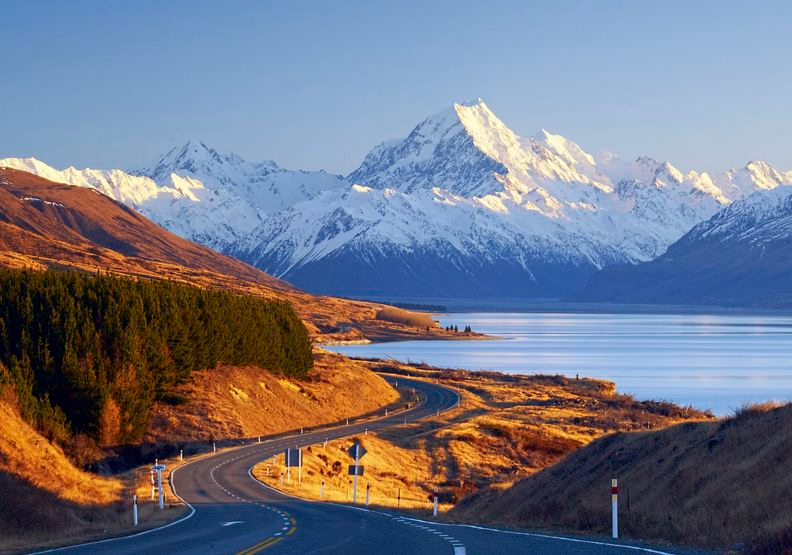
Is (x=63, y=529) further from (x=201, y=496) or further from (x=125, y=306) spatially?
(x=125, y=306)

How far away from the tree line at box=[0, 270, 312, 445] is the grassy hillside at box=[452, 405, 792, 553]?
98.4ft

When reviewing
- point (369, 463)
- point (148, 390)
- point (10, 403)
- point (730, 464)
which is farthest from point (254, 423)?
point (730, 464)

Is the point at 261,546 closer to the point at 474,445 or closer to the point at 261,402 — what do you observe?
the point at 474,445

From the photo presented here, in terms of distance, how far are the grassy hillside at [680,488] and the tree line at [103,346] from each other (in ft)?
98.4

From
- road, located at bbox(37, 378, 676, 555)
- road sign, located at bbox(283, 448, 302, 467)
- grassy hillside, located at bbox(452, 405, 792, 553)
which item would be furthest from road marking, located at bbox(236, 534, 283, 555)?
road sign, located at bbox(283, 448, 302, 467)

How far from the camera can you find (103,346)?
73.2 metres

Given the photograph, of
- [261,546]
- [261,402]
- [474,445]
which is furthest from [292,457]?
[261,546]

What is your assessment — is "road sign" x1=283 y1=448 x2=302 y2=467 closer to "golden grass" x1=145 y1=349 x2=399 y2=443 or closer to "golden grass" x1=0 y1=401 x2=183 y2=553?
"golden grass" x1=0 y1=401 x2=183 y2=553

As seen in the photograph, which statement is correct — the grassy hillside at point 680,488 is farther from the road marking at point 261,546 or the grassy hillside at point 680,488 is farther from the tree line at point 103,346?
the tree line at point 103,346

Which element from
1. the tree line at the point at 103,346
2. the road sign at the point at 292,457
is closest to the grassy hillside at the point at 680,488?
the road sign at the point at 292,457

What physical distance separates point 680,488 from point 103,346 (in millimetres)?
49856

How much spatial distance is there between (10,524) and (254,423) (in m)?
52.4

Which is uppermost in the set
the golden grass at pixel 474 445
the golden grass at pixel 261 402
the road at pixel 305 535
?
the road at pixel 305 535

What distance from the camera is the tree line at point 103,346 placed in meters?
67.4
